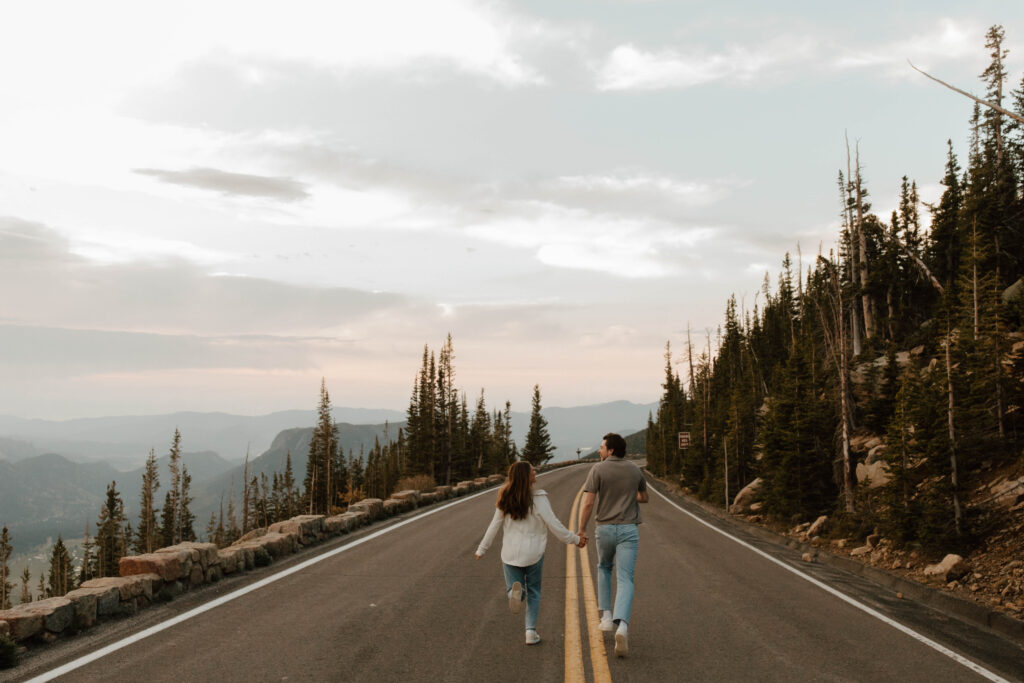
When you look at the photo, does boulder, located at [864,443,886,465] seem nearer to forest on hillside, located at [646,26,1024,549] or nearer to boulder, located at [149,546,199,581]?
forest on hillside, located at [646,26,1024,549]

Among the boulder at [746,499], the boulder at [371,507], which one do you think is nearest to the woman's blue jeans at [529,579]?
the boulder at [371,507]

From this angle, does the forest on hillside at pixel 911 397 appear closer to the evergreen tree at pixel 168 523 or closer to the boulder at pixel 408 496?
the boulder at pixel 408 496

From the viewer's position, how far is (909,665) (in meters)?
6.12

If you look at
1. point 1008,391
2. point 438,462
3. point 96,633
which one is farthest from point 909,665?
point 438,462

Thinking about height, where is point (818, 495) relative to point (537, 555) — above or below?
below

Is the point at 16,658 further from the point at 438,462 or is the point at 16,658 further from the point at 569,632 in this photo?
the point at 438,462

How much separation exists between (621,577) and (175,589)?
5968 millimetres

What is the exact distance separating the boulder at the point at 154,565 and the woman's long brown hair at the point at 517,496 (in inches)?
196

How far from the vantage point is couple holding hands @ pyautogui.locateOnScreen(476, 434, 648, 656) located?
6332 mm

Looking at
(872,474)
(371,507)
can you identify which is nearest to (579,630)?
(371,507)

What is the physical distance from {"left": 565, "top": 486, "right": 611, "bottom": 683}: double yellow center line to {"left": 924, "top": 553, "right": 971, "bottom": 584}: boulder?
6.28m

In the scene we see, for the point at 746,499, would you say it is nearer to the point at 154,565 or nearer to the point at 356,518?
the point at 356,518

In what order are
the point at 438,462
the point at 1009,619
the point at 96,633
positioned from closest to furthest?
the point at 96,633 < the point at 1009,619 < the point at 438,462

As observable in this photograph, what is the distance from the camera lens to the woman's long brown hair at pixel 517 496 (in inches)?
252
